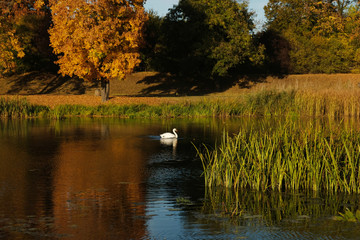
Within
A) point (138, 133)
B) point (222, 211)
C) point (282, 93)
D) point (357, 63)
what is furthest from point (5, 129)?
point (357, 63)

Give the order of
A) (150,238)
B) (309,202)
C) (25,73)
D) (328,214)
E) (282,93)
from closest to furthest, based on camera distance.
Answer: (150,238) → (328,214) → (309,202) → (282,93) → (25,73)

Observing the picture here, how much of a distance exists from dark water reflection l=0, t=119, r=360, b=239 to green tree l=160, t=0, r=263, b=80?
38405 mm

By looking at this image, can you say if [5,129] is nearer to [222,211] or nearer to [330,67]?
[222,211]

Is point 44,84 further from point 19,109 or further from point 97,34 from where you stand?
point 19,109

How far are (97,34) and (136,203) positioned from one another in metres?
28.2

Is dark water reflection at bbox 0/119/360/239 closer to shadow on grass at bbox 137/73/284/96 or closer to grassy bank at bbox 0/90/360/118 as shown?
grassy bank at bbox 0/90/360/118

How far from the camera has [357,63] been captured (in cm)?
6806

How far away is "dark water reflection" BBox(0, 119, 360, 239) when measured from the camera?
933 centimetres

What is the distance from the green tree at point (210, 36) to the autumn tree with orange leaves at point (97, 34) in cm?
1754

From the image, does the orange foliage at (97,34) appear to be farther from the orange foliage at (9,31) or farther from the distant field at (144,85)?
the distant field at (144,85)

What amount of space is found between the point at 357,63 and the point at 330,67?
475 centimetres

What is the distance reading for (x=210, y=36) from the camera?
5847 cm

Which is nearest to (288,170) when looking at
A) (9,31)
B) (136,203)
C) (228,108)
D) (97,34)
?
(136,203)

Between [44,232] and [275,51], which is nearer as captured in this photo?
[44,232]
